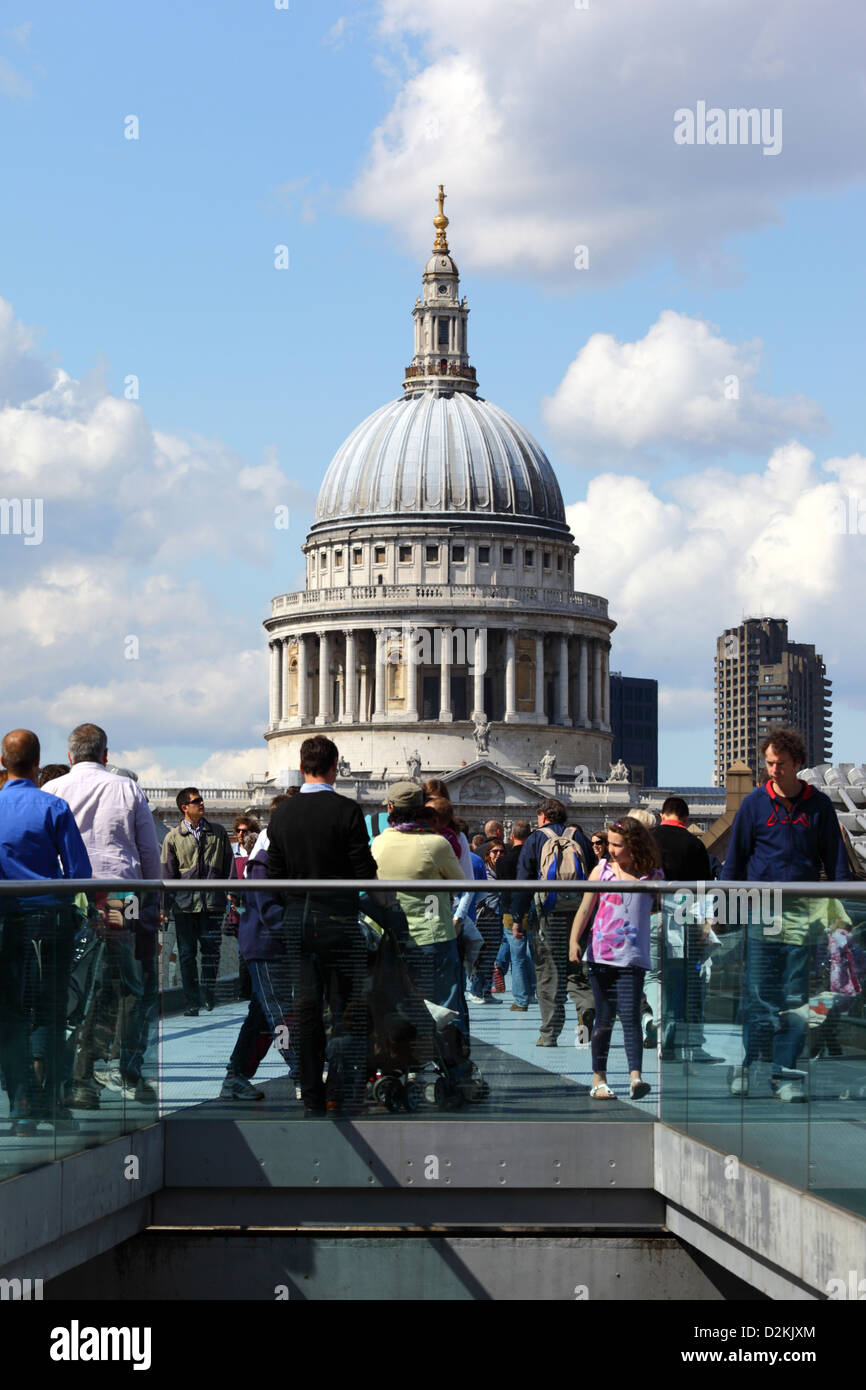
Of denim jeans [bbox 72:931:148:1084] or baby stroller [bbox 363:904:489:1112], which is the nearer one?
denim jeans [bbox 72:931:148:1084]

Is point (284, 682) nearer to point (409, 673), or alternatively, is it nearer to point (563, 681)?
point (409, 673)

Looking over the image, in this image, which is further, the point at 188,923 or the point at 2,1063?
the point at 188,923

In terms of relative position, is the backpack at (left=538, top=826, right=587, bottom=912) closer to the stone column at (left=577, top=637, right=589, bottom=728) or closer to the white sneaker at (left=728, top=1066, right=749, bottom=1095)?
the white sneaker at (left=728, top=1066, right=749, bottom=1095)

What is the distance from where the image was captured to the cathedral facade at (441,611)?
12288cm

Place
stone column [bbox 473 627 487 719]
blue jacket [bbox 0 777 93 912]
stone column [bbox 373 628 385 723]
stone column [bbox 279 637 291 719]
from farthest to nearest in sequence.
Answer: stone column [bbox 279 637 291 719], stone column [bbox 473 627 487 719], stone column [bbox 373 628 385 723], blue jacket [bbox 0 777 93 912]

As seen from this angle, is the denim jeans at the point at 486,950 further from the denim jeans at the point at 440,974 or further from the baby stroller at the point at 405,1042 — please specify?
the baby stroller at the point at 405,1042

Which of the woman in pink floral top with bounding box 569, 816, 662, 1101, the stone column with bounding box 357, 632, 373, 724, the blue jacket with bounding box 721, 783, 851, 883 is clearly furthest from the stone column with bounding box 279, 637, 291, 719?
the woman in pink floral top with bounding box 569, 816, 662, 1101

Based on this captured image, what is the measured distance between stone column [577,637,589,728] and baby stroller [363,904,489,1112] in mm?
113714

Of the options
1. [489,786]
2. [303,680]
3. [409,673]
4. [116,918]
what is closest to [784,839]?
[116,918]

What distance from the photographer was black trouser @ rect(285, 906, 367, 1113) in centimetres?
1359

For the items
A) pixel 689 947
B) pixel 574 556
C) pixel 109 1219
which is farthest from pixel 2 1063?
pixel 574 556
